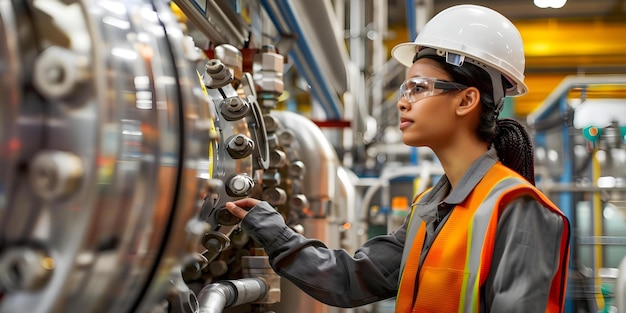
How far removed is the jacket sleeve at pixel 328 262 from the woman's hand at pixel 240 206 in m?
0.01

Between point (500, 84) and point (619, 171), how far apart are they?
3.09 meters

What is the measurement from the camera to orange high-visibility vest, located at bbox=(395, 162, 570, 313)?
1.22 meters

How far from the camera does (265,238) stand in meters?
1.30

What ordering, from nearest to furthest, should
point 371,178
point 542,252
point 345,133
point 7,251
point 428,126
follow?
point 7,251 → point 542,252 → point 428,126 → point 371,178 → point 345,133

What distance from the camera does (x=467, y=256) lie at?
4.10 feet

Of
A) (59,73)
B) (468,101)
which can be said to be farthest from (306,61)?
(59,73)

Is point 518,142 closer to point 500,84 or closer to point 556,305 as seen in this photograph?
point 500,84

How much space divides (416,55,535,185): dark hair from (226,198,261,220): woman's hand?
0.47 metres

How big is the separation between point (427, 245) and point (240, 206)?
374mm

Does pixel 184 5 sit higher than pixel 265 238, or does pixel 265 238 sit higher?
pixel 184 5

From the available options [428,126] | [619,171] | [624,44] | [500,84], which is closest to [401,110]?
[428,126]

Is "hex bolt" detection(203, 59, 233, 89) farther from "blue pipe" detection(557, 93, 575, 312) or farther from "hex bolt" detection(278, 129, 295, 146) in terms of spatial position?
"blue pipe" detection(557, 93, 575, 312)

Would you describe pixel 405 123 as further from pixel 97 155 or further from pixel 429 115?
pixel 97 155

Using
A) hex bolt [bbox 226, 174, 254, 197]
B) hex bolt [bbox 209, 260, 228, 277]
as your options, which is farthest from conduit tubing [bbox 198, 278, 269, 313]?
hex bolt [bbox 226, 174, 254, 197]
